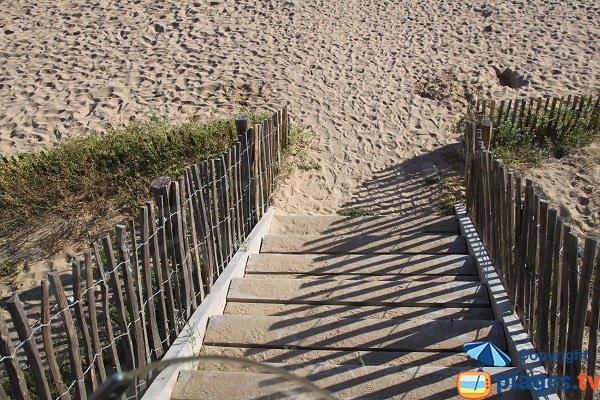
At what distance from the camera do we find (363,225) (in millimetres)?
5340

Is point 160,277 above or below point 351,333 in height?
above

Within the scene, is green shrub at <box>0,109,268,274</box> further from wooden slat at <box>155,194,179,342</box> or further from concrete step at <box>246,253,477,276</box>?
wooden slat at <box>155,194,179,342</box>

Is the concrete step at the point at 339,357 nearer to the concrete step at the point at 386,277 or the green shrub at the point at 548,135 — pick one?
the concrete step at the point at 386,277

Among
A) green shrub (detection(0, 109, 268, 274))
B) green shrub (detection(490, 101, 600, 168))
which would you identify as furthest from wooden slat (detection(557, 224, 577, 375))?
green shrub (detection(0, 109, 268, 274))

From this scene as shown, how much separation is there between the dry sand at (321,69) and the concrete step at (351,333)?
9.81 ft

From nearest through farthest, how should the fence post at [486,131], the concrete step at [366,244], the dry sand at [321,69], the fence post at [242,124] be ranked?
the concrete step at [366,244]
the fence post at [242,124]
the fence post at [486,131]
the dry sand at [321,69]

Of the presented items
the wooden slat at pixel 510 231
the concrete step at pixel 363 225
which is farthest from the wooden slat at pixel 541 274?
the concrete step at pixel 363 225

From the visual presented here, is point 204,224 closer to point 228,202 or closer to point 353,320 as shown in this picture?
point 228,202

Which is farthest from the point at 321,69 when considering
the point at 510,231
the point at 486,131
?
the point at 510,231

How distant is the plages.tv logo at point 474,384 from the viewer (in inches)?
111

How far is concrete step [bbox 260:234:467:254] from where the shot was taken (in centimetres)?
472

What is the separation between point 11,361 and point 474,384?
2.19 metres

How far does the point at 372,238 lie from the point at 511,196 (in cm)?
161

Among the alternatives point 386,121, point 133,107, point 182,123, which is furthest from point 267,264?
point 133,107
